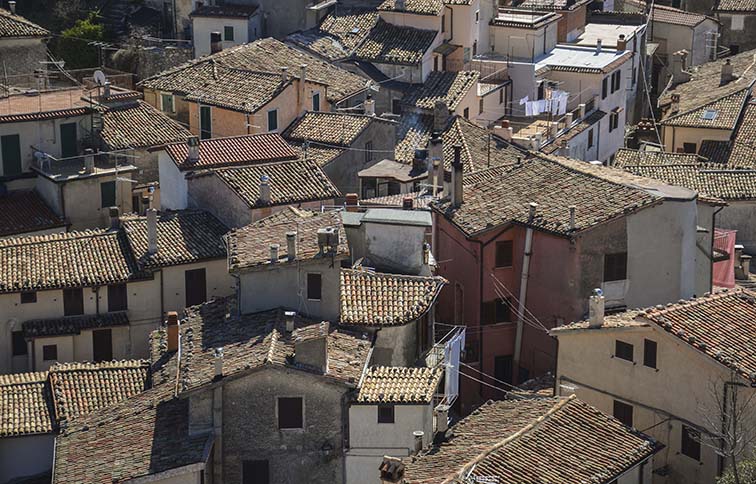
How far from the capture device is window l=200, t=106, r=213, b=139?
61.9 metres

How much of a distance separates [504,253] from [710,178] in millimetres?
12158

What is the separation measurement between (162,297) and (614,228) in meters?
13.0

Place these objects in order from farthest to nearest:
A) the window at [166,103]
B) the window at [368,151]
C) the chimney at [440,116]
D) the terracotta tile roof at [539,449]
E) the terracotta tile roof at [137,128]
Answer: the window at [166,103] < the chimney at [440,116] < the window at [368,151] < the terracotta tile roof at [137,128] < the terracotta tile roof at [539,449]

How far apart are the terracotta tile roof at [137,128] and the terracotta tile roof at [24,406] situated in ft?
43.7

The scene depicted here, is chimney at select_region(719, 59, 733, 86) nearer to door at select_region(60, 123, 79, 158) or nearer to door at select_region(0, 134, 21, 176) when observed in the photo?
door at select_region(60, 123, 79, 158)

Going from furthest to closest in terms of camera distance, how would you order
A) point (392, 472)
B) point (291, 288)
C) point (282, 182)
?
point (282, 182)
point (291, 288)
point (392, 472)

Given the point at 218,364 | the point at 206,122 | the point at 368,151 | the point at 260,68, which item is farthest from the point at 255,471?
the point at 260,68

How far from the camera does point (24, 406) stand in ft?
151

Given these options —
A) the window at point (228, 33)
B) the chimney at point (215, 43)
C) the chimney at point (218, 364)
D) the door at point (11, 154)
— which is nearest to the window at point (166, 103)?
the chimney at point (215, 43)

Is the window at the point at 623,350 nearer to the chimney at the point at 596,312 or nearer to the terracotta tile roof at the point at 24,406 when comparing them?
the chimney at the point at 596,312

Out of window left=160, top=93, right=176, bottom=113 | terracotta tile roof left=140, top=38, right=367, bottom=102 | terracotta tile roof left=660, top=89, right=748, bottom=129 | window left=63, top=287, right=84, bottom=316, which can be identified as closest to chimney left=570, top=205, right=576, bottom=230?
window left=63, top=287, right=84, bottom=316

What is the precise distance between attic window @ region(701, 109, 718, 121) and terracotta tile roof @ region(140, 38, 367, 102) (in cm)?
1311

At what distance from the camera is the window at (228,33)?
7100 cm

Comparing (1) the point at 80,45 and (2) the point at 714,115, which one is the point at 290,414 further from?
(1) the point at 80,45
